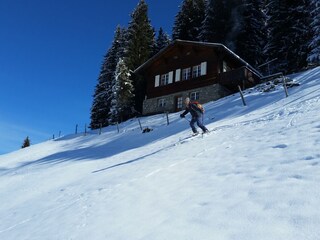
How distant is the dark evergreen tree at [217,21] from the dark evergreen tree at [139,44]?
8.27 m

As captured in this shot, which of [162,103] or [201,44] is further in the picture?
[162,103]

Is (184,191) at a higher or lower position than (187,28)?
lower

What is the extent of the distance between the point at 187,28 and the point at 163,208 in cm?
4194

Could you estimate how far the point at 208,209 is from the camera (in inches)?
187

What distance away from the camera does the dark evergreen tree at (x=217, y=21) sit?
3988 centimetres

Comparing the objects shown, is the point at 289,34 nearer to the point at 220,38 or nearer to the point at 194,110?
the point at 220,38

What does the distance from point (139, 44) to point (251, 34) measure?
15.1 m

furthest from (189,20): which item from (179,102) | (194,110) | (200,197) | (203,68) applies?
(200,197)

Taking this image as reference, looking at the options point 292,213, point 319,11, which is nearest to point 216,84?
point 319,11

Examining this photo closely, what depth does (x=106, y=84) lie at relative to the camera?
4403 centimetres

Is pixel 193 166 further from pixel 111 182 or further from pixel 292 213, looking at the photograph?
pixel 292 213

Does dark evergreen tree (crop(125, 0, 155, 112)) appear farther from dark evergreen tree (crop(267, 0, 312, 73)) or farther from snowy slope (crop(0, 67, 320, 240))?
snowy slope (crop(0, 67, 320, 240))

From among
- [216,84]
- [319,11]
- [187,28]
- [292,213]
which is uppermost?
[187,28]

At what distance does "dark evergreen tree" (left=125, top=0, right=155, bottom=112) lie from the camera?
4138cm
